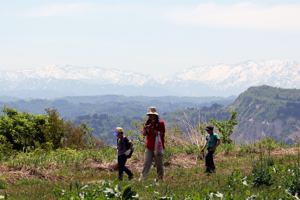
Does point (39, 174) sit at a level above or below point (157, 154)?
below

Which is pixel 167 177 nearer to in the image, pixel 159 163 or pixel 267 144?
pixel 159 163

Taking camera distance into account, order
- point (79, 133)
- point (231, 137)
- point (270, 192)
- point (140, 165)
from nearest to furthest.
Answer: point (270, 192) < point (140, 165) < point (231, 137) < point (79, 133)

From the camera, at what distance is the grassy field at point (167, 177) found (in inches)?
457

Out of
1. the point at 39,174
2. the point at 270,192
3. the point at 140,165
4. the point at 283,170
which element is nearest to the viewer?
the point at 270,192

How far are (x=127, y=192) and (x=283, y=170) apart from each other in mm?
7143

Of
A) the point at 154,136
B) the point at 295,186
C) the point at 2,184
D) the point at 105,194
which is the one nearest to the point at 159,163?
the point at 154,136

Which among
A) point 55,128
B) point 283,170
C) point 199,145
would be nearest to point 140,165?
point 199,145

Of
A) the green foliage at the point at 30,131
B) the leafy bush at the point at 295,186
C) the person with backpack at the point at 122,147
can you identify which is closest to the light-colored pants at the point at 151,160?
the person with backpack at the point at 122,147

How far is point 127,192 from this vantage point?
10750mm

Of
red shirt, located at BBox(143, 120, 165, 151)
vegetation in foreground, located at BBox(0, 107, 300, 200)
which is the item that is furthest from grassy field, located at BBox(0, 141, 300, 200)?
red shirt, located at BBox(143, 120, 165, 151)

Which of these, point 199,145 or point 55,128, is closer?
point 199,145

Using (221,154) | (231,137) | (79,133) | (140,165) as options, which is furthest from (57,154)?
Result: (231,137)

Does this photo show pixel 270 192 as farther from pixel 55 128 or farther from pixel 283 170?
pixel 55 128

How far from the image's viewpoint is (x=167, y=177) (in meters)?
18.4
